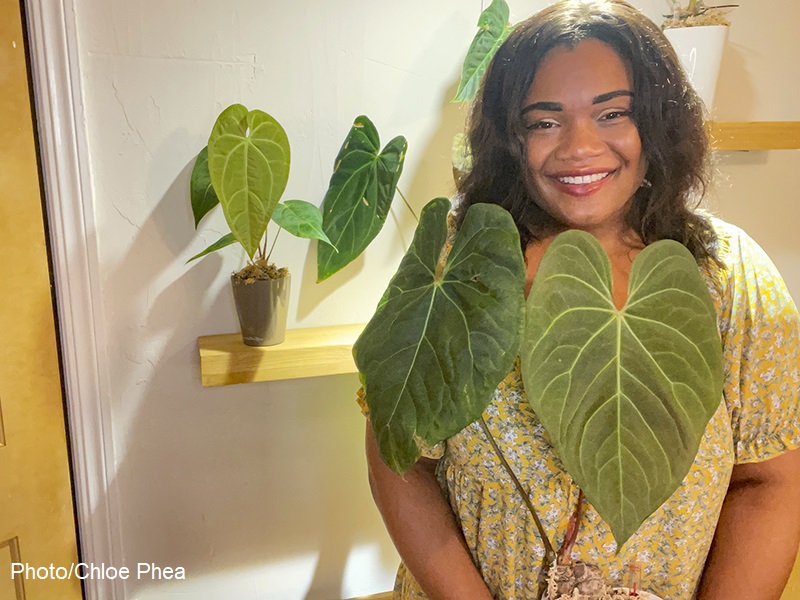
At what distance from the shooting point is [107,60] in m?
1.02

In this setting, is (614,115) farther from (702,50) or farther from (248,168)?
(702,50)

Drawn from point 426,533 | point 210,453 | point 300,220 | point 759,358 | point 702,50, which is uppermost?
point 702,50

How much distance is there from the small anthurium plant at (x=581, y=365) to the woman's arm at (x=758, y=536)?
0.28 m

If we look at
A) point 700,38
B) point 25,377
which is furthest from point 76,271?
point 700,38

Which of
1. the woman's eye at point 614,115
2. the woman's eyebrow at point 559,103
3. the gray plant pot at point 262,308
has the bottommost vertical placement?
the gray plant pot at point 262,308

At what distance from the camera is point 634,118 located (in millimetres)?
602

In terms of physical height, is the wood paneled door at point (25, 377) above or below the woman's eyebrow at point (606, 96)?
below

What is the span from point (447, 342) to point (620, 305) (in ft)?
0.64

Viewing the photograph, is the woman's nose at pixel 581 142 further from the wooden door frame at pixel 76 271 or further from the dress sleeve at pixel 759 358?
the wooden door frame at pixel 76 271

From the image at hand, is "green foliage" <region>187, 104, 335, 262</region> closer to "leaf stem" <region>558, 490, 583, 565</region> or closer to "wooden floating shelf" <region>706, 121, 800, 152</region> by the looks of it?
"leaf stem" <region>558, 490, 583, 565</region>

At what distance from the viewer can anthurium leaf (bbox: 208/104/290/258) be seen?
0.84 metres

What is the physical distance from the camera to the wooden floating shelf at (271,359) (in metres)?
1.06

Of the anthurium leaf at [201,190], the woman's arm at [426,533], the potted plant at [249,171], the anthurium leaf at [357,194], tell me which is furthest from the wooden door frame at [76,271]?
the woman's arm at [426,533]

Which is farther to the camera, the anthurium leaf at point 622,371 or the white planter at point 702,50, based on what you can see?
the white planter at point 702,50
